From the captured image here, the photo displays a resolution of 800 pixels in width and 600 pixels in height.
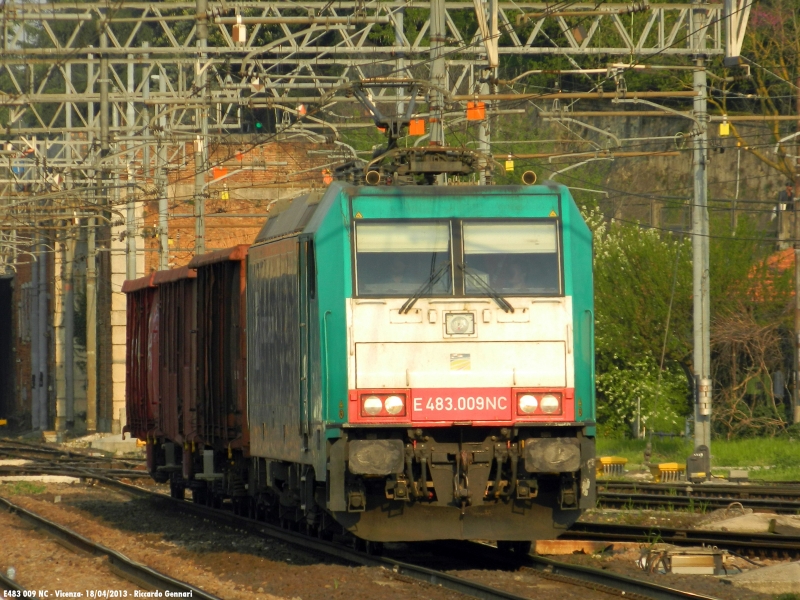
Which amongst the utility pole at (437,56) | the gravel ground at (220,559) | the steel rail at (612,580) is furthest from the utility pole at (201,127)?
the steel rail at (612,580)

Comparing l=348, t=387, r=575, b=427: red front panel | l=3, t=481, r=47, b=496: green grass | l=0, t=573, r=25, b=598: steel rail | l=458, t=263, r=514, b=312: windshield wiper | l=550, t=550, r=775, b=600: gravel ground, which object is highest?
l=458, t=263, r=514, b=312: windshield wiper

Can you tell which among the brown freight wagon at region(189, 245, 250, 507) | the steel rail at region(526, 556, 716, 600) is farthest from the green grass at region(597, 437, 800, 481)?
the steel rail at region(526, 556, 716, 600)

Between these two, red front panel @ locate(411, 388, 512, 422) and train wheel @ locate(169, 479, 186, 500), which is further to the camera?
train wheel @ locate(169, 479, 186, 500)

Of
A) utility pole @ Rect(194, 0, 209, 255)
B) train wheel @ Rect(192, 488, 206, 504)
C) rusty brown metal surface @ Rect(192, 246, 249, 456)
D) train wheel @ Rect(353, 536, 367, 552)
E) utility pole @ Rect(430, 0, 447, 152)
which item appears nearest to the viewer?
train wheel @ Rect(353, 536, 367, 552)

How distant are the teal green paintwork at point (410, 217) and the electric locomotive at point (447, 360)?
12 millimetres

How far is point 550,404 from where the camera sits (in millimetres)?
11797

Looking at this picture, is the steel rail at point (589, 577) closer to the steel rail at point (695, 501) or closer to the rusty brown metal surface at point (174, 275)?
the steel rail at point (695, 501)

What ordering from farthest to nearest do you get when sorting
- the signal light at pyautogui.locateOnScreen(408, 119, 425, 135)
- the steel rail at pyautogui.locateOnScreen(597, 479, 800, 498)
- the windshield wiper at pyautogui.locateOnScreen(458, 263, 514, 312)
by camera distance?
the signal light at pyautogui.locateOnScreen(408, 119, 425, 135)
the steel rail at pyautogui.locateOnScreen(597, 479, 800, 498)
the windshield wiper at pyautogui.locateOnScreen(458, 263, 514, 312)

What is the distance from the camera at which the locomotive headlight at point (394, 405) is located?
11.6 m

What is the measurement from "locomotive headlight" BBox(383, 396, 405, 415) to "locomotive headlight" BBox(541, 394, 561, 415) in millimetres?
1174

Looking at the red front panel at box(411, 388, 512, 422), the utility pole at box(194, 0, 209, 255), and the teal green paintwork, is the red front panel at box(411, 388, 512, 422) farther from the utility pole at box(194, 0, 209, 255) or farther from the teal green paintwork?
the utility pole at box(194, 0, 209, 255)

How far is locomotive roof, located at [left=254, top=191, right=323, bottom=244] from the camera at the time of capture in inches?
505

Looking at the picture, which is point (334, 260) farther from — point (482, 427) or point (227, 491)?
point (227, 491)

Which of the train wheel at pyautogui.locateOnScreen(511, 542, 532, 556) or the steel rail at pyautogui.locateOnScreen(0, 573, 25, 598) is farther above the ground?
the train wheel at pyautogui.locateOnScreen(511, 542, 532, 556)
